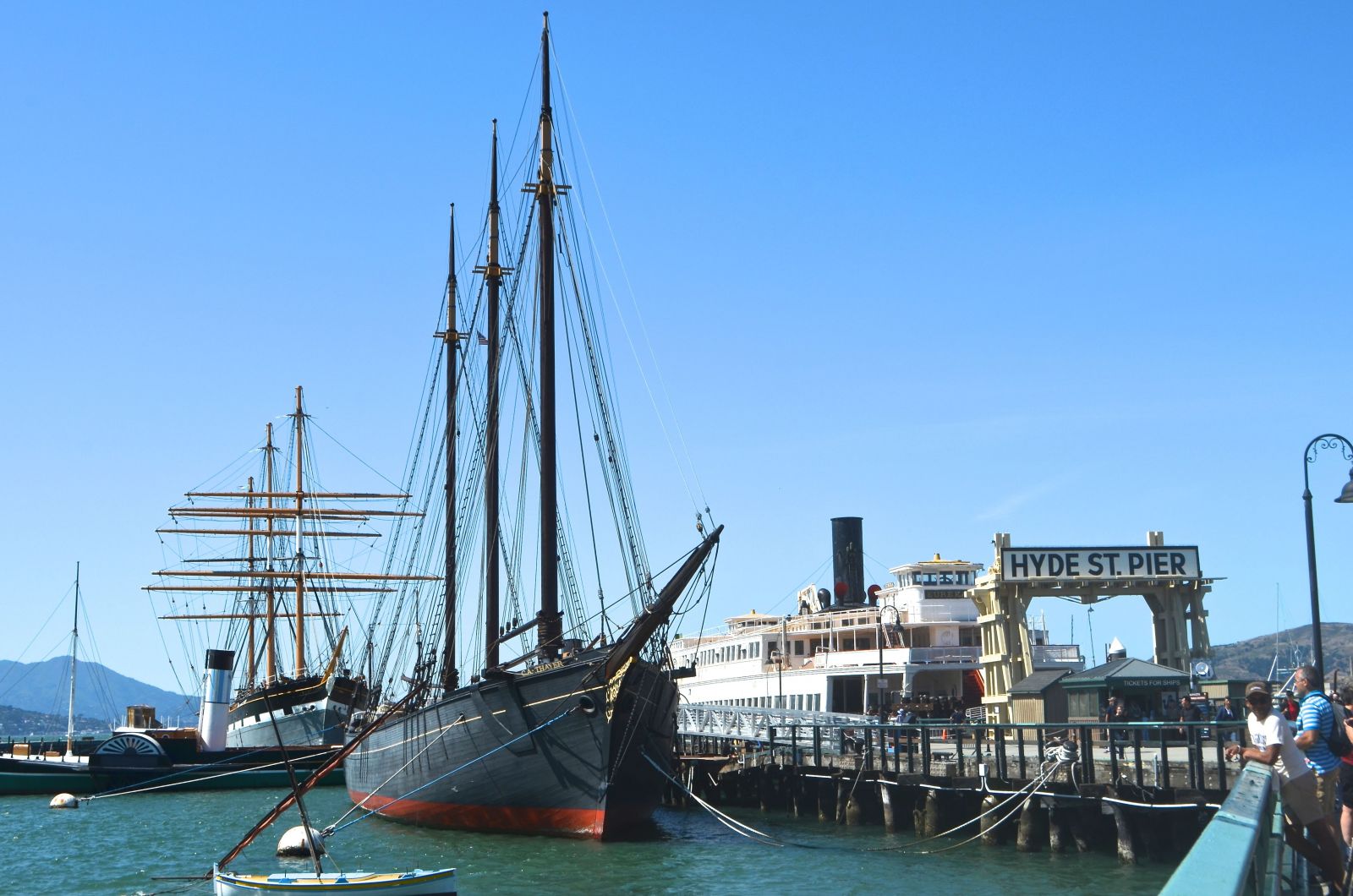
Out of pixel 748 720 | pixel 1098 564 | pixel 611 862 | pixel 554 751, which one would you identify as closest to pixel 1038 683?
pixel 1098 564

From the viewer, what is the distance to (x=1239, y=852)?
3.99m

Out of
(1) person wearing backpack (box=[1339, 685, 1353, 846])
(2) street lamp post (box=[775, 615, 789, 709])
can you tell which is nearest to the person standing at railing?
(1) person wearing backpack (box=[1339, 685, 1353, 846])

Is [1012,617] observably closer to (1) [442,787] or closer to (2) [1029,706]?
(2) [1029,706]

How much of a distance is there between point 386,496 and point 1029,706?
5678 cm

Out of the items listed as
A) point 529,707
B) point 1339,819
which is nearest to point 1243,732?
point 1339,819

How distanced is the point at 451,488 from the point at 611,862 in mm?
21016

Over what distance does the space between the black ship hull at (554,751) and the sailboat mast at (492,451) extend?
121 inches

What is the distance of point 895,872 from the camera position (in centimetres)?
2406

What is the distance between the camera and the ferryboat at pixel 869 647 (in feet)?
185

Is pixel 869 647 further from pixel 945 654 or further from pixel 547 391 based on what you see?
pixel 547 391

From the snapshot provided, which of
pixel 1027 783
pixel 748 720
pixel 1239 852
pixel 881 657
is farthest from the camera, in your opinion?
pixel 881 657

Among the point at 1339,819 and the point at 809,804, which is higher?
the point at 1339,819

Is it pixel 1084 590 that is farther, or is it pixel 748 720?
pixel 748 720

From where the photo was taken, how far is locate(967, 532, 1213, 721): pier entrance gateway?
38500 millimetres
